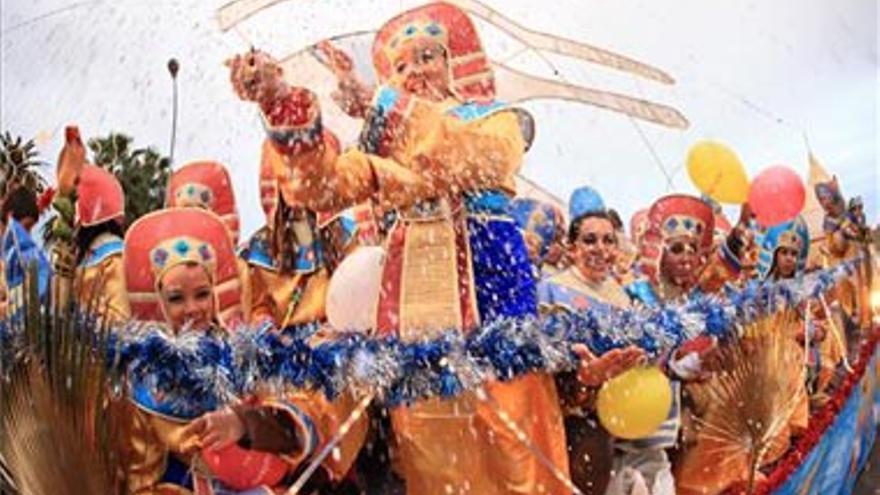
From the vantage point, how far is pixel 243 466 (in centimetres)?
206

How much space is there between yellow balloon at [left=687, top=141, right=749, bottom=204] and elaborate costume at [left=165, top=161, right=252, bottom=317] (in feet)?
6.16

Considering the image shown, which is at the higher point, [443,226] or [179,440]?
[443,226]

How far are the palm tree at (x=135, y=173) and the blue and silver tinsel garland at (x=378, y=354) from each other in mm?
1501

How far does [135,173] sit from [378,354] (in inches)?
115

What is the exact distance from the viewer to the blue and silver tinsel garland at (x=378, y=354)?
1.96 m

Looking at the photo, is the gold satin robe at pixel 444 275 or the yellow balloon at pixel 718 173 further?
the yellow balloon at pixel 718 173

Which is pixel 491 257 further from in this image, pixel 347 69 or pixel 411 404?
pixel 347 69

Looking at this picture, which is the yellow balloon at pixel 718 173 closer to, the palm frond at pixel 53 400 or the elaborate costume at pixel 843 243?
the elaborate costume at pixel 843 243

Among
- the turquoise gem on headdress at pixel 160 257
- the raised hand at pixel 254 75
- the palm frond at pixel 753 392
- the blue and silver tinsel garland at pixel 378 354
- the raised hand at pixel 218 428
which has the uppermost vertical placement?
the raised hand at pixel 254 75

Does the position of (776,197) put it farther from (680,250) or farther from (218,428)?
(218,428)

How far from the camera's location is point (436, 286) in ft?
7.84

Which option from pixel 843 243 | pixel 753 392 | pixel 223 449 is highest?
pixel 843 243

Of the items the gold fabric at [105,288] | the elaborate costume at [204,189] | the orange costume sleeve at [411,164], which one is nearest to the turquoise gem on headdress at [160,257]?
the gold fabric at [105,288]

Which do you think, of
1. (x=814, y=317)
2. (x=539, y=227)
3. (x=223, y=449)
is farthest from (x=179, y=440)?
(x=814, y=317)
